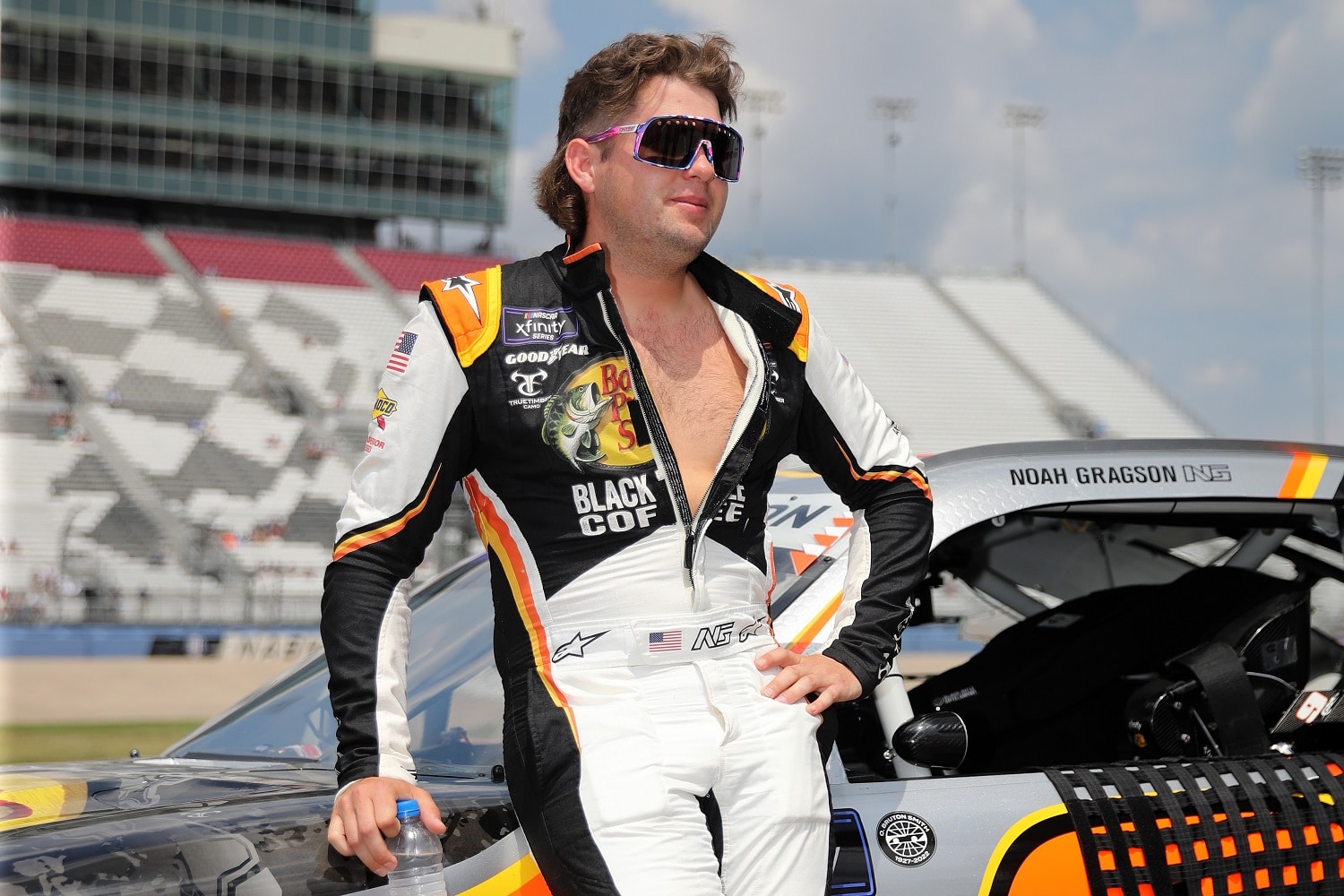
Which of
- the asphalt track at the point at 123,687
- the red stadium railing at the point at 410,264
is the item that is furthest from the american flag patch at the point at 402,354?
the red stadium railing at the point at 410,264

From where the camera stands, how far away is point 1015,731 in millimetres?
3408

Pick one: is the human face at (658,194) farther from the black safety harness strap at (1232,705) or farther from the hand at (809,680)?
the black safety harness strap at (1232,705)

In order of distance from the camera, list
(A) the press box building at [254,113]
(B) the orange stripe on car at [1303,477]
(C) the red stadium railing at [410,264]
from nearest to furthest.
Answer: (B) the orange stripe on car at [1303,477], (C) the red stadium railing at [410,264], (A) the press box building at [254,113]

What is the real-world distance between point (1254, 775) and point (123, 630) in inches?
857

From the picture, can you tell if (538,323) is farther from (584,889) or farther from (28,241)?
(28,241)

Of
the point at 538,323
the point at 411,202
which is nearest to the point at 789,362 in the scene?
the point at 538,323

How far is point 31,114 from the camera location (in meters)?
39.8

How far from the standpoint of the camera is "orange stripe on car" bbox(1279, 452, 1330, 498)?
284 centimetres

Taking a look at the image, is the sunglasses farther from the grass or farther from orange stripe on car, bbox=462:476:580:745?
the grass

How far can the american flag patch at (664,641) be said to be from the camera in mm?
1979

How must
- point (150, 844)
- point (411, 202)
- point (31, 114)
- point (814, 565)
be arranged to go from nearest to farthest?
point (150, 844), point (814, 565), point (31, 114), point (411, 202)

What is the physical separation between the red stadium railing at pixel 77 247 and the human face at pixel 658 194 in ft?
119

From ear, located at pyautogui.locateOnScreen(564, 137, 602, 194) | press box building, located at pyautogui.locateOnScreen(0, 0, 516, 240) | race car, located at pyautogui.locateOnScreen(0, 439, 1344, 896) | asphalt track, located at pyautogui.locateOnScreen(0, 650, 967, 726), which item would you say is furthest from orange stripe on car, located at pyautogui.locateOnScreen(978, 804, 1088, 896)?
press box building, located at pyautogui.locateOnScreen(0, 0, 516, 240)

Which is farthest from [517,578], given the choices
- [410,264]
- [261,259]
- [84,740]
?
[410,264]
